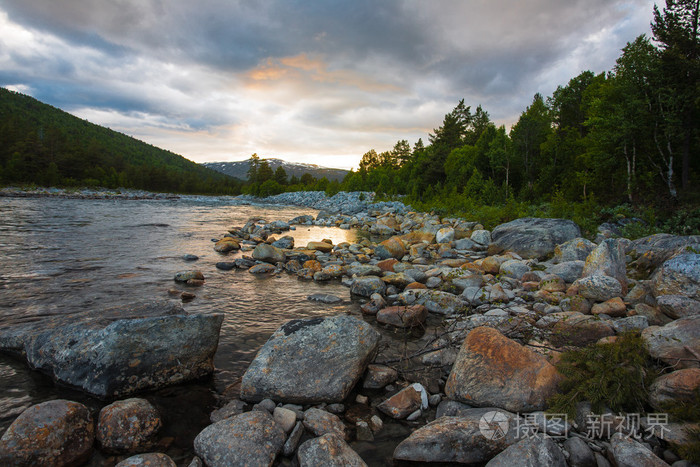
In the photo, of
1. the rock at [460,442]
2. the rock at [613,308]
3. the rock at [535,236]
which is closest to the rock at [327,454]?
the rock at [460,442]

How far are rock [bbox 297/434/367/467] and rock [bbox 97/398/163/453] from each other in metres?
1.68

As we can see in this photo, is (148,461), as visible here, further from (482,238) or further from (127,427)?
(482,238)

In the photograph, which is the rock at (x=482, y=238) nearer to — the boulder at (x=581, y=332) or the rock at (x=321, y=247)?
the rock at (x=321, y=247)

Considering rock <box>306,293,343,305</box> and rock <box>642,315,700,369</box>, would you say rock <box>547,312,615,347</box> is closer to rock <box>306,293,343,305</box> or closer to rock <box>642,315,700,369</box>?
rock <box>642,315,700,369</box>

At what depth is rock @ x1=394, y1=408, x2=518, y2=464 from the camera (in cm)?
314

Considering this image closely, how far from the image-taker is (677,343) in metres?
3.71

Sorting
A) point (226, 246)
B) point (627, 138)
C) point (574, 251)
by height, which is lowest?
point (226, 246)

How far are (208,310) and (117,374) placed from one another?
323 cm

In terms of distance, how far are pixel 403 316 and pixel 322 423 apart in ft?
10.9

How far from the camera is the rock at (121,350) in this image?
4004mm

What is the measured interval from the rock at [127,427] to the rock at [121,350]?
2.24ft

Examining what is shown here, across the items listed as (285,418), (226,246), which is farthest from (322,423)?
(226,246)

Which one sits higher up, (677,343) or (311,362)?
(677,343)

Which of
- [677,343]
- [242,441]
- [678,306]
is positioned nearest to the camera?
[242,441]
